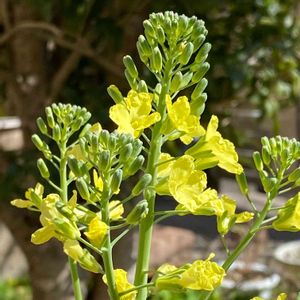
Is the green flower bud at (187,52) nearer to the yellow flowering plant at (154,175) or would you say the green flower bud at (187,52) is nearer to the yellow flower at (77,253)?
the yellow flowering plant at (154,175)

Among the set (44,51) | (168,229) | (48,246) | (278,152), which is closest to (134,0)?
(44,51)

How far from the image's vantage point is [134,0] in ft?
4.32

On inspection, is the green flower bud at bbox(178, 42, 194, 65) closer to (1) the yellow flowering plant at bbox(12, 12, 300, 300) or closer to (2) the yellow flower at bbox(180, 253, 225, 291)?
(1) the yellow flowering plant at bbox(12, 12, 300, 300)

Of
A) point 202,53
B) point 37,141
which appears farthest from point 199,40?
point 37,141

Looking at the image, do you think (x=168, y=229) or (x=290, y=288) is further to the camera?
(x=168, y=229)

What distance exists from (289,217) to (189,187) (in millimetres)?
70

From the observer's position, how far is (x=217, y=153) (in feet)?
1.42

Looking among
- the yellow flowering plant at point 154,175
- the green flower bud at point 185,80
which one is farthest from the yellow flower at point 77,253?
the green flower bud at point 185,80

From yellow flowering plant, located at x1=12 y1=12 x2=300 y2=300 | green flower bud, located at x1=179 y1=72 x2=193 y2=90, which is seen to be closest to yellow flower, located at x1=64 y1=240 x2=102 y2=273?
yellow flowering plant, located at x1=12 y1=12 x2=300 y2=300

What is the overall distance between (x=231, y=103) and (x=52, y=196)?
3.73ft

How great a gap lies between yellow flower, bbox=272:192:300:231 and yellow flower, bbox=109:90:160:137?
9 centimetres

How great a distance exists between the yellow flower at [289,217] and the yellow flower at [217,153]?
0.11ft

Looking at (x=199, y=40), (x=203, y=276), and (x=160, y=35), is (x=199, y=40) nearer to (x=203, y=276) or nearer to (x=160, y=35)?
(x=160, y=35)

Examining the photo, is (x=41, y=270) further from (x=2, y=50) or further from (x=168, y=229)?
(x=168, y=229)
